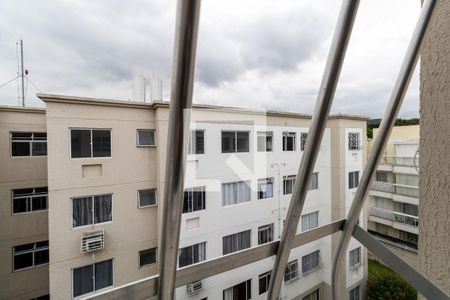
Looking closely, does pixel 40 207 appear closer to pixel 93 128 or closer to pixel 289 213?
pixel 93 128

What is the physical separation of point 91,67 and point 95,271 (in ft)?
3.43

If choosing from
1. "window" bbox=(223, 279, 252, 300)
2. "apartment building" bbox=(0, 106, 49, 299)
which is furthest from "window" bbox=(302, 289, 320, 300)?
"apartment building" bbox=(0, 106, 49, 299)

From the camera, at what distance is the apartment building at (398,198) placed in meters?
1.20

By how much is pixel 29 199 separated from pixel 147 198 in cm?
49

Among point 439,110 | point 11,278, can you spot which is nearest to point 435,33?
point 439,110

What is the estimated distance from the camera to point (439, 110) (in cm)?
86

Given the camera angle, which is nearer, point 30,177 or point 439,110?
point 439,110

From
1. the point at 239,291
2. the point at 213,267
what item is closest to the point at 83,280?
the point at 239,291

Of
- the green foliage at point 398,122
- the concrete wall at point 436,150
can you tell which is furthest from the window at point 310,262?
the green foliage at point 398,122

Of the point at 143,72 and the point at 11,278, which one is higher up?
the point at 143,72

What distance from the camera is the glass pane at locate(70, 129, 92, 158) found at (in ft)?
3.55

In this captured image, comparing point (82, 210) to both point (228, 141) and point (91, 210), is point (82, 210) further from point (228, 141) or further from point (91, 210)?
point (228, 141)

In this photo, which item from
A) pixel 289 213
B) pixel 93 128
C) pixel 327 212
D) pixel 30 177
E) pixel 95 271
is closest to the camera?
pixel 289 213

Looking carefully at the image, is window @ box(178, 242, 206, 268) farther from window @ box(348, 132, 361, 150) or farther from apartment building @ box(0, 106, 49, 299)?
window @ box(348, 132, 361, 150)
